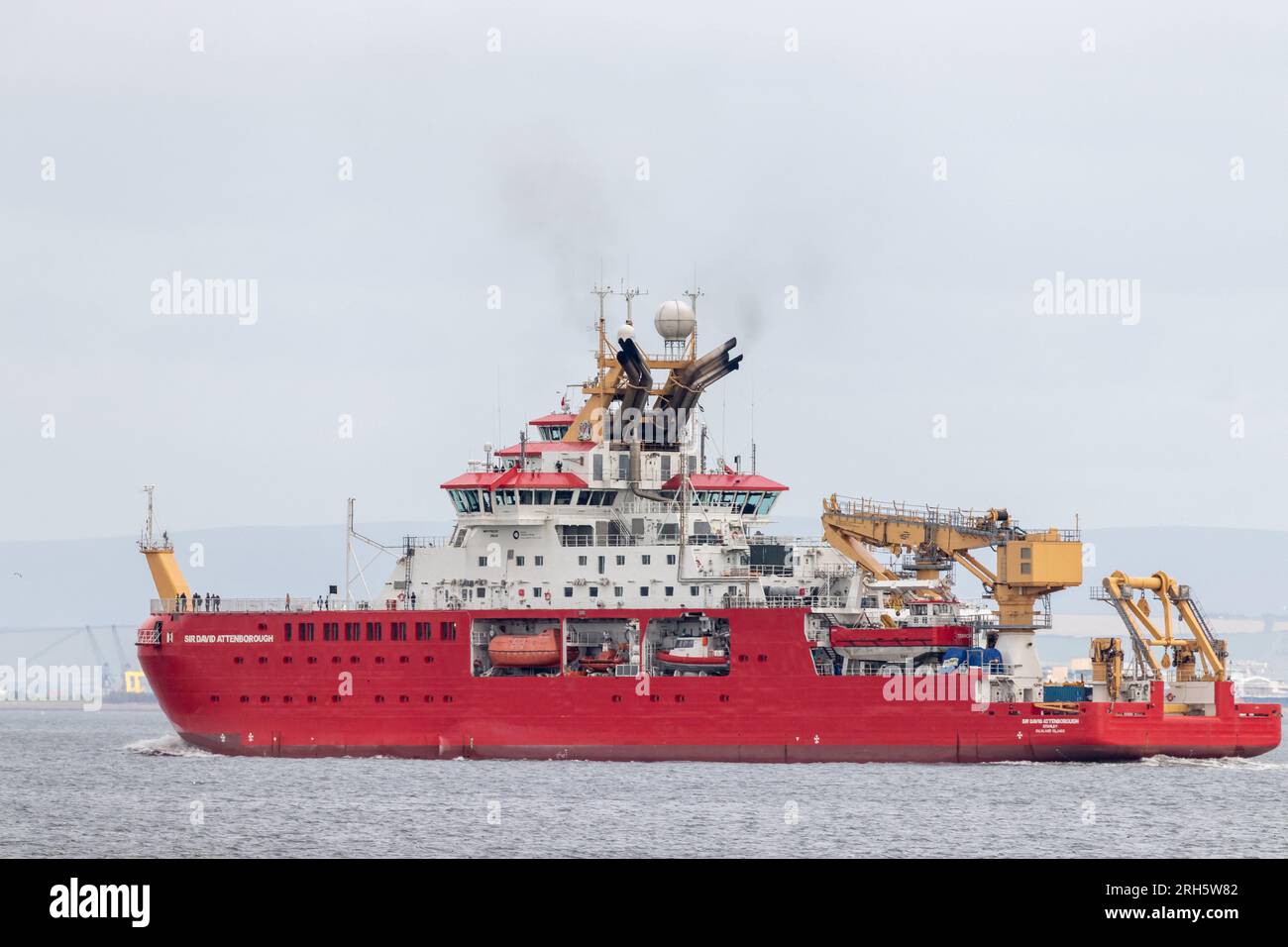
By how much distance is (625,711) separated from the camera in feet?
194

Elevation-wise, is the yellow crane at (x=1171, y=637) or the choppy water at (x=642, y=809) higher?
the yellow crane at (x=1171, y=637)

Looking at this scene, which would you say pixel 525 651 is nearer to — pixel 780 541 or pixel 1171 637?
pixel 780 541

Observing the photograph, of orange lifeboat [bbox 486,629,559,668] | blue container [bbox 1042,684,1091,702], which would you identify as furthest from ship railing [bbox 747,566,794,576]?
blue container [bbox 1042,684,1091,702]

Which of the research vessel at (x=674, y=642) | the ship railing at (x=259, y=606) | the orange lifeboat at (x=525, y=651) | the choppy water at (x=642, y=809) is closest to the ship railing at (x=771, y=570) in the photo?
the research vessel at (x=674, y=642)

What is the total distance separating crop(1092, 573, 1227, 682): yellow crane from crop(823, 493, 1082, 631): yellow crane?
1.70 meters

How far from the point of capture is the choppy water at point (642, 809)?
140 ft

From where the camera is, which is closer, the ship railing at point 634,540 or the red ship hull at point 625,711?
the red ship hull at point 625,711

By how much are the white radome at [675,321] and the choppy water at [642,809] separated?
509 inches

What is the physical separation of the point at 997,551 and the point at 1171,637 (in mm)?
5488

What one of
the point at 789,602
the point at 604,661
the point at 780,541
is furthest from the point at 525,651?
the point at 780,541

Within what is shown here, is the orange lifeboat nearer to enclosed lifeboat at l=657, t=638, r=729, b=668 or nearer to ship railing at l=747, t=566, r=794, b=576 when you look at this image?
enclosed lifeboat at l=657, t=638, r=729, b=668

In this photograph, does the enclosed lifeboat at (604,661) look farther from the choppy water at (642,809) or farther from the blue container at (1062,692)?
the blue container at (1062,692)
